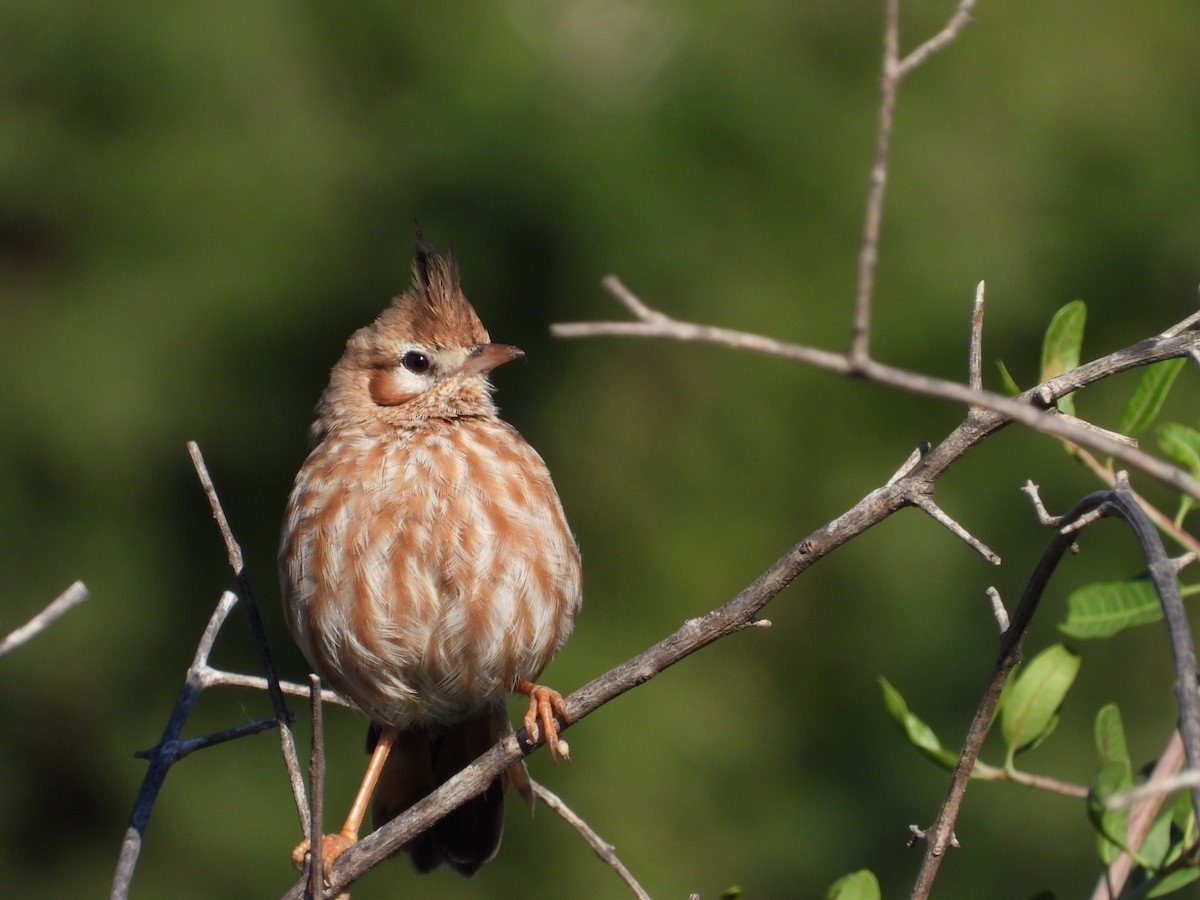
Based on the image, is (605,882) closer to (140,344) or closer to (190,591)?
(190,591)

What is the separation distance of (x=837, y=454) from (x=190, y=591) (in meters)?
3.56

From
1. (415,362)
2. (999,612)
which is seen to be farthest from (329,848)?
(999,612)

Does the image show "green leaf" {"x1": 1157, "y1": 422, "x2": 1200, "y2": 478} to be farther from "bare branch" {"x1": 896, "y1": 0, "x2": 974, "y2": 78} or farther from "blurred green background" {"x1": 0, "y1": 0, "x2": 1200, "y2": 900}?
"blurred green background" {"x1": 0, "y1": 0, "x2": 1200, "y2": 900}

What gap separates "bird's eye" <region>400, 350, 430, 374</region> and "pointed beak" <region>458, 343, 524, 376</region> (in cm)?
13

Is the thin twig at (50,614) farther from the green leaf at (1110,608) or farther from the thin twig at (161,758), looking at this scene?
the green leaf at (1110,608)

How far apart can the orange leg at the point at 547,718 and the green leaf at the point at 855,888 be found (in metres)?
1.19

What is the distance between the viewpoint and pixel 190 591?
7750 millimetres

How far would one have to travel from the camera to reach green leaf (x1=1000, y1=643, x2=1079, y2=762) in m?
2.58

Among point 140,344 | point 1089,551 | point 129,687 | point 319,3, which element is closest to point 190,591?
point 129,687

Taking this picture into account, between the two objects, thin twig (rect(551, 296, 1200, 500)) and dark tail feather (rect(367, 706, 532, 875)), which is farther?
dark tail feather (rect(367, 706, 532, 875))

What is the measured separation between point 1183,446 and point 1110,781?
2.45ft

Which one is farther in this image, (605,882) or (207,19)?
(207,19)

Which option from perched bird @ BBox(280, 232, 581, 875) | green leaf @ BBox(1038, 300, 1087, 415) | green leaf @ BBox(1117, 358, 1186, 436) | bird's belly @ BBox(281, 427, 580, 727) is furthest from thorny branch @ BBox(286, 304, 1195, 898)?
bird's belly @ BBox(281, 427, 580, 727)

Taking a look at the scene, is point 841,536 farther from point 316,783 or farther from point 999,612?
point 316,783
